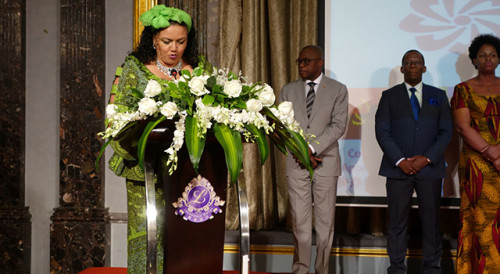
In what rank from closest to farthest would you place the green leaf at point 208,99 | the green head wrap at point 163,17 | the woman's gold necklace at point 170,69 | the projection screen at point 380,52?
the green leaf at point 208,99, the green head wrap at point 163,17, the woman's gold necklace at point 170,69, the projection screen at point 380,52

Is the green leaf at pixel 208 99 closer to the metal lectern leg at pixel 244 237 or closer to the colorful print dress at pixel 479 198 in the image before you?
the metal lectern leg at pixel 244 237

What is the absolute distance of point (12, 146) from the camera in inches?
169

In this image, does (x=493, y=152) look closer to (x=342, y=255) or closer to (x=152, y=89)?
(x=342, y=255)

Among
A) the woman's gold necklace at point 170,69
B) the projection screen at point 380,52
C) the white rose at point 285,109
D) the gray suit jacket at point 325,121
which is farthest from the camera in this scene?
the projection screen at point 380,52

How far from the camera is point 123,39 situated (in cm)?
440

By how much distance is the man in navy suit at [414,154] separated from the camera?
359cm

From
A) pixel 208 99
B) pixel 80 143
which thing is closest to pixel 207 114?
pixel 208 99

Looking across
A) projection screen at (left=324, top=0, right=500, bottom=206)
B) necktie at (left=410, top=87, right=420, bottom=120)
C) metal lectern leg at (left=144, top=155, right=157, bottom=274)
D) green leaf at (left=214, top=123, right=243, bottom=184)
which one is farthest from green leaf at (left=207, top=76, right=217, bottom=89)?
projection screen at (left=324, top=0, right=500, bottom=206)

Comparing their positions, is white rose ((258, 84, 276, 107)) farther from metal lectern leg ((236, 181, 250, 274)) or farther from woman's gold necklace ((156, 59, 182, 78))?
woman's gold necklace ((156, 59, 182, 78))

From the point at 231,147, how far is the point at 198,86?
21cm

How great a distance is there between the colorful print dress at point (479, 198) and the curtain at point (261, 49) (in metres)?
1.51

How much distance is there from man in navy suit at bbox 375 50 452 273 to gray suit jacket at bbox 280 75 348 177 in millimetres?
334

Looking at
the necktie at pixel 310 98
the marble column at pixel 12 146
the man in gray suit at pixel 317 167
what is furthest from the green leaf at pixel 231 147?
the marble column at pixel 12 146

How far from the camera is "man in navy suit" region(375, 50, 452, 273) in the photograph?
3.59 metres
